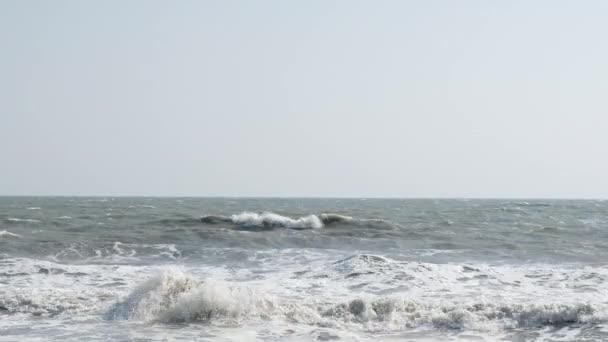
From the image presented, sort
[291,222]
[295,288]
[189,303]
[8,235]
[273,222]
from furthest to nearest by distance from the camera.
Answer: [273,222] → [291,222] → [8,235] → [295,288] → [189,303]

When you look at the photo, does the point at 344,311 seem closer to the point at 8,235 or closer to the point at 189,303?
the point at 189,303

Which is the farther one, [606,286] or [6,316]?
[606,286]

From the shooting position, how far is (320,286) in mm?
12633

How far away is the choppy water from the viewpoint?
9219mm

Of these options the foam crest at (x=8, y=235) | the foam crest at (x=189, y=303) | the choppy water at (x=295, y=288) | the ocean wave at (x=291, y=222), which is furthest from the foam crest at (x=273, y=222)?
the foam crest at (x=189, y=303)

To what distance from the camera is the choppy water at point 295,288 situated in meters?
9.22

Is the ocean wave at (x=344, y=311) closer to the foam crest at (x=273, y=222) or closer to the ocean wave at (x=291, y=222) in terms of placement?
the ocean wave at (x=291, y=222)

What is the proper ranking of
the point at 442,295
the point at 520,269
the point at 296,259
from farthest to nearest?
1. the point at 296,259
2. the point at 520,269
3. the point at 442,295

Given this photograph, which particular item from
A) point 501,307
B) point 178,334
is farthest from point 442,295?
point 178,334

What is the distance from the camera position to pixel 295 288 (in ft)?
40.7

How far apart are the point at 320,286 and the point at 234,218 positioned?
774 inches

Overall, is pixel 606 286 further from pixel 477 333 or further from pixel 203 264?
pixel 203 264

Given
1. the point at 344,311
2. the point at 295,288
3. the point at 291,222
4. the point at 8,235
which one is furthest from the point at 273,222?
the point at 344,311

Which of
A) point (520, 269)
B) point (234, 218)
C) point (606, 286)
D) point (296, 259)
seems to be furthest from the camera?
point (234, 218)
